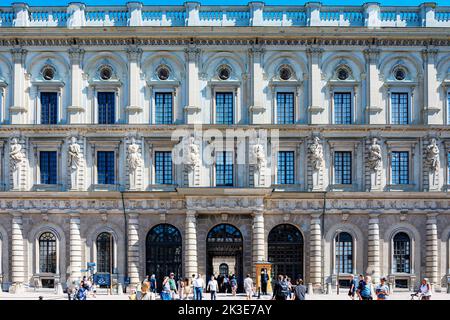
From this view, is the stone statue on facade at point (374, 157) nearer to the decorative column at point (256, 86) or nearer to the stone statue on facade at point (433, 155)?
the stone statue on facade at point (433, 155)

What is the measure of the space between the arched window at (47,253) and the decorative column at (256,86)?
618 inches

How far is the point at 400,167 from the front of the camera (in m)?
42.8

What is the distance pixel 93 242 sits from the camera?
139ft

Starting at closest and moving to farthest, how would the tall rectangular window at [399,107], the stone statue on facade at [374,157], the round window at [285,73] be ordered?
1. the stone statue on facade at [374,157]
2. the tall rectangular window at [399,107]
3. the round window at [285,73]

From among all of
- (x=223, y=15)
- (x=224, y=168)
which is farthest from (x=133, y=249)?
(x=223, y=15)

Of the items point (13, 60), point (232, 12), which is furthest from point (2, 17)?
point (232, 12)

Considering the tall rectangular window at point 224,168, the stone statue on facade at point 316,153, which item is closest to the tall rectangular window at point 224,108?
the tall rectangular window at point 224,168

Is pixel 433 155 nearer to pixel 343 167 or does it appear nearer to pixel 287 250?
pixel 343 167

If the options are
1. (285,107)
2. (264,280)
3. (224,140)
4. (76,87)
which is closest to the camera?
(264,280)

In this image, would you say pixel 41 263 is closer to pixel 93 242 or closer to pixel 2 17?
pixel 93 242

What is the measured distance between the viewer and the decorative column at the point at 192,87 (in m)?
42.6

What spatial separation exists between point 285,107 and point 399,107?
7.80 meters

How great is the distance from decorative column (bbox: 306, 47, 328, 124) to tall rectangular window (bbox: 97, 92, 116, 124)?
13.4m

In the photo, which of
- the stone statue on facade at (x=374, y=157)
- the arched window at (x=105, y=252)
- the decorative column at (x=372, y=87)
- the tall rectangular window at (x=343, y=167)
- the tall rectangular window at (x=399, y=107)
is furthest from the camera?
the tall rectangular window at (x=399, y=107)
